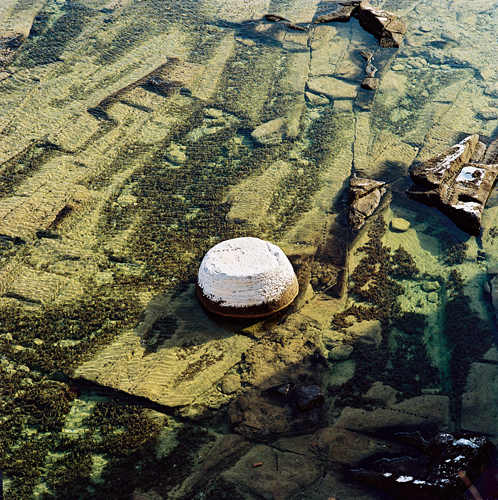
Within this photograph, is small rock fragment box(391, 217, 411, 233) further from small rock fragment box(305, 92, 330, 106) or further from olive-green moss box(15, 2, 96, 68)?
olive-green moss box(15, 2, 96, 68)

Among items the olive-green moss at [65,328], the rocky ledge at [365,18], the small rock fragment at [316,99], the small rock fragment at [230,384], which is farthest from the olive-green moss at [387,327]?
the rocky ledge at [365,18]

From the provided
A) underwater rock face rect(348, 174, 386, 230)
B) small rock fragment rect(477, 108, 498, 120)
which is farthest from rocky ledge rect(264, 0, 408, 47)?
underwater rock face rect(348, 174, 386, 230)

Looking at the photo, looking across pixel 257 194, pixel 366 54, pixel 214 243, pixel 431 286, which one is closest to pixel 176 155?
pixel 257 194

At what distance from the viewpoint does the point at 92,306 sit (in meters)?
4.44

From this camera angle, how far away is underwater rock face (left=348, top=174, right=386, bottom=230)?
17.5ft

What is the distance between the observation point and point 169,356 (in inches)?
159

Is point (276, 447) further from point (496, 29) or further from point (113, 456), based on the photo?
point (496, 29)

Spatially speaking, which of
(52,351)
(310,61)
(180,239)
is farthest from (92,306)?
(310,61)

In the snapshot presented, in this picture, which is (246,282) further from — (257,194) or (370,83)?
(370,83)

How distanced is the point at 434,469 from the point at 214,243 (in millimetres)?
2886

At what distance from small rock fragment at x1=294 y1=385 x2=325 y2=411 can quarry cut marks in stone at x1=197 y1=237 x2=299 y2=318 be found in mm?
825

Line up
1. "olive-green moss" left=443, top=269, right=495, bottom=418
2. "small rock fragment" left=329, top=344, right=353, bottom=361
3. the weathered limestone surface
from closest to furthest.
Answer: "olive-green moss" left=443, top=269, right=495, bottom=418 < "small rock fragment" left=329, top=344, right=353, bottom=361 < the weathered limestone surface

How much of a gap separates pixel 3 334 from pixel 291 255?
273cm

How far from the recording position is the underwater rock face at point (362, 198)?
5.32 metres
